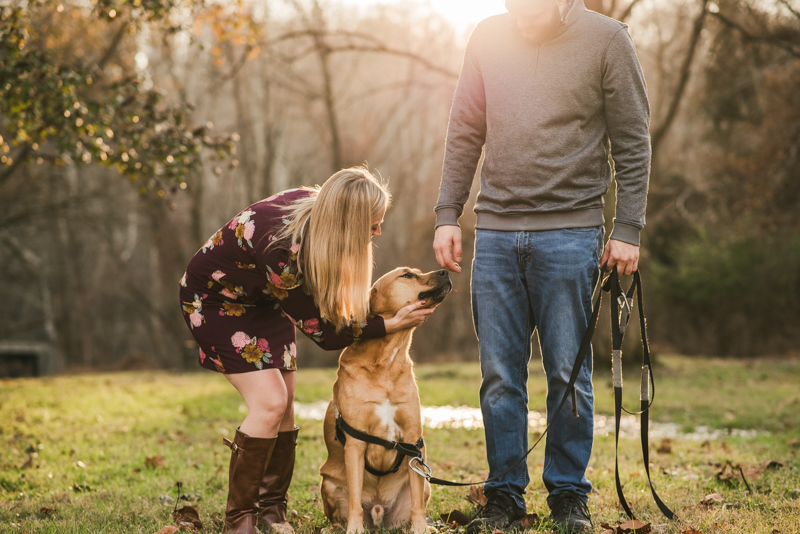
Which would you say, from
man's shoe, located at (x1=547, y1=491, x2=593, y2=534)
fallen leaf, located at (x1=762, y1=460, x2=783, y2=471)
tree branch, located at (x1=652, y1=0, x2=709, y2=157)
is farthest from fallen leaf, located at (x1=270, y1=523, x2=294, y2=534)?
tree branch, located at (x1=652, y1=0, x2=709, y2=157)

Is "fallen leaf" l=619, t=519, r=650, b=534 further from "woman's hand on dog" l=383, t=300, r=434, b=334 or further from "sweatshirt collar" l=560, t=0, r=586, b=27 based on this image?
"sweatshirt collar" l=560, t=0, r=586, b=27

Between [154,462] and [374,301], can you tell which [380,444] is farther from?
[154,462]

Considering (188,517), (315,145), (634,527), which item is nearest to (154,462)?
(188,517)

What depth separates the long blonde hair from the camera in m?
Result: 2.88

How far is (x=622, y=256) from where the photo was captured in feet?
9.41

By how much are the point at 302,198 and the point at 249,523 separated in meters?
1.50

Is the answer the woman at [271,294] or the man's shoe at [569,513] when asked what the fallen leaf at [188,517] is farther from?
the man's shoe at [569,513]

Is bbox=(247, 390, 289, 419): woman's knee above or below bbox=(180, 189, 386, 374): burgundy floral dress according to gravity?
below

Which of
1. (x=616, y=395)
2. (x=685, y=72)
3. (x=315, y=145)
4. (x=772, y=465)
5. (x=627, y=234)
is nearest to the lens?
(x=616, y=395)

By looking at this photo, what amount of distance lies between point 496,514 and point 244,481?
1154 mm

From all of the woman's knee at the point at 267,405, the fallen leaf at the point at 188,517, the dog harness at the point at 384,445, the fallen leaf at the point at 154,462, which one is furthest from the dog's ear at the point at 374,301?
the fallen leaf at the point at 154,462

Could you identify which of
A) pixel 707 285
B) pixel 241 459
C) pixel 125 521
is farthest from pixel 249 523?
pixel 707 285

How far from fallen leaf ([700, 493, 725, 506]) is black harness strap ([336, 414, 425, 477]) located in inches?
57.9

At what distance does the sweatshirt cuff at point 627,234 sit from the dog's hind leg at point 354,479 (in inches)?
58.3
